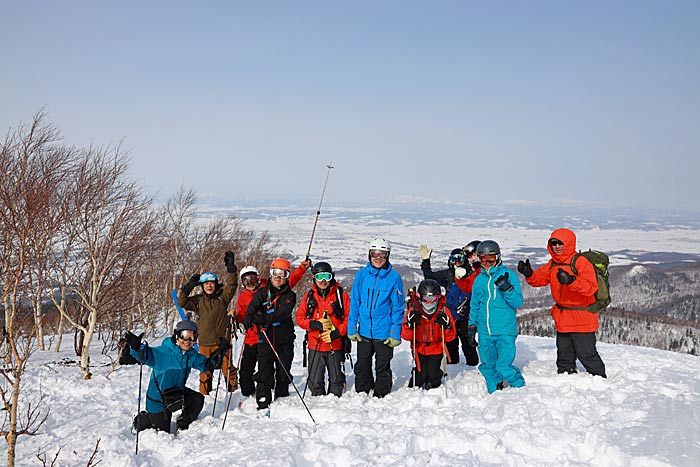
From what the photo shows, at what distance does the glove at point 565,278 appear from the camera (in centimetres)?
585

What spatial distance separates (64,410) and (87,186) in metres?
7.14

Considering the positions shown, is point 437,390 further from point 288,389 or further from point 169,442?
point 169,442

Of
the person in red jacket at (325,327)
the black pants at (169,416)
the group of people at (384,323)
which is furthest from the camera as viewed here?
the person in red jacket at (325,327)

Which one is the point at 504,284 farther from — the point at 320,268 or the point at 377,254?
the point at 320,268

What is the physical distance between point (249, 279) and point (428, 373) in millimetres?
3030

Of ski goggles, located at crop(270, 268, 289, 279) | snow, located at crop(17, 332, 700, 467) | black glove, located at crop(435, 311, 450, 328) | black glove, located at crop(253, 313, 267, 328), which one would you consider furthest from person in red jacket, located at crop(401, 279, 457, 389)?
black glove, located at crop(253, 313, 267, 328)

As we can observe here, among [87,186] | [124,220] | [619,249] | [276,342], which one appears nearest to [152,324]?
[87,186]

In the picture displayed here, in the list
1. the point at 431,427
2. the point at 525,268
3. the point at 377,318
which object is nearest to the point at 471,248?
the point at 525,268

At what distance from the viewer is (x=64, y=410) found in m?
6.61

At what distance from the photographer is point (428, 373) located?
674cm

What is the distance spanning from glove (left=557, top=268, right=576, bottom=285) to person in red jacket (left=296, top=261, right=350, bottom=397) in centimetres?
290

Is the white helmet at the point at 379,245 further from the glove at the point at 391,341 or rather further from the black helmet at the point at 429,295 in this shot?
the glove at the point at 391,341

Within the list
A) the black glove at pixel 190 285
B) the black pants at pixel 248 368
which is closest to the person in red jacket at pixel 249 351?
the black pants at pixel 248 368

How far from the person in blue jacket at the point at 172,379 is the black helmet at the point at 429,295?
2.97m
